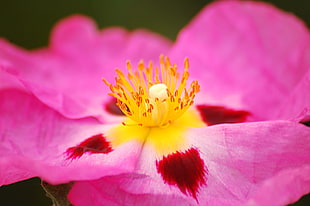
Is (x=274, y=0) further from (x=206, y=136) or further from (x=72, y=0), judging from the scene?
(x=206, y=136)

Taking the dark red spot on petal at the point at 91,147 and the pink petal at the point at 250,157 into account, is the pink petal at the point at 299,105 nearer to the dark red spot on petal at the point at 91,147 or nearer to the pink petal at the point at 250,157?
the pink petal at the point at 250,157

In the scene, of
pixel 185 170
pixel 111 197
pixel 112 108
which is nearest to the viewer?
pixel 111 197

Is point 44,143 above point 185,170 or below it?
below

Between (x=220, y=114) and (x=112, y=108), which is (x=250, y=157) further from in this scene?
(x=112, y=108)

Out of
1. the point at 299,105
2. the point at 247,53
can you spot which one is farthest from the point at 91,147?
the point at 247,53

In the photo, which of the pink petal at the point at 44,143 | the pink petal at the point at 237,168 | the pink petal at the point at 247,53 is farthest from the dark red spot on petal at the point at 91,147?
the pink petal at the point at 247,53

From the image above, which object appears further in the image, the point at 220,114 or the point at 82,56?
the point at 82,56
